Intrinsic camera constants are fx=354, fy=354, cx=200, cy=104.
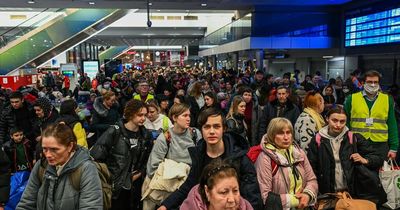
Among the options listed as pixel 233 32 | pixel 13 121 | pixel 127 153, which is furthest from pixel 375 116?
pixel 233 32

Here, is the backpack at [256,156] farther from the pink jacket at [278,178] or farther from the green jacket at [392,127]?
the green jacket at [392,127]

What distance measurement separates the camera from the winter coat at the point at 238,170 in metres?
2.51

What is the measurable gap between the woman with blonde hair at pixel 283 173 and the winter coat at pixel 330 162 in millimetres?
402

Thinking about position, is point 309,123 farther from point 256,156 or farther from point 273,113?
point 256,156

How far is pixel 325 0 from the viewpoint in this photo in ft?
45.2

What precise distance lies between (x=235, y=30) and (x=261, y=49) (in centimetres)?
335

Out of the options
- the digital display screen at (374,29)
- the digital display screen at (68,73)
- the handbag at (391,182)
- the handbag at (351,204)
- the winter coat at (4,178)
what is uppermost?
the digital display screen at (374,29)

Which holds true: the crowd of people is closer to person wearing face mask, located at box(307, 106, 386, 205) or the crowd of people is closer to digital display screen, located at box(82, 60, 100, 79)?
person wearing face mask, located at box(307, 106, 386, 205)

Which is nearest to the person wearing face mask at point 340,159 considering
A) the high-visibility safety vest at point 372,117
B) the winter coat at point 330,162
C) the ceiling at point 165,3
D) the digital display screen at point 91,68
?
the winter coat at point 330,162

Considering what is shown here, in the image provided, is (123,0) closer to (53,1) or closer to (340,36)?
(53,1)

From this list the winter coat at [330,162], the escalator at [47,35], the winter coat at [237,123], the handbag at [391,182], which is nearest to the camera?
the winter coat at [330,162]

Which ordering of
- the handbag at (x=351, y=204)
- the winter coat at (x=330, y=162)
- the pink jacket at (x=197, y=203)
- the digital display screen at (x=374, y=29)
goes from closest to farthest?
the pink jacket at (x=197, y=203), the handbag at (x=351, y=204), the winter coat at (x=330, y=162), the digital display screen at (x=374, y=29)

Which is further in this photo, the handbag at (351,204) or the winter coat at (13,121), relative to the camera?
the winter coat at (13,121)

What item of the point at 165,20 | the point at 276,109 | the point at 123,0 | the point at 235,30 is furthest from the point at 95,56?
the point at 276,109
